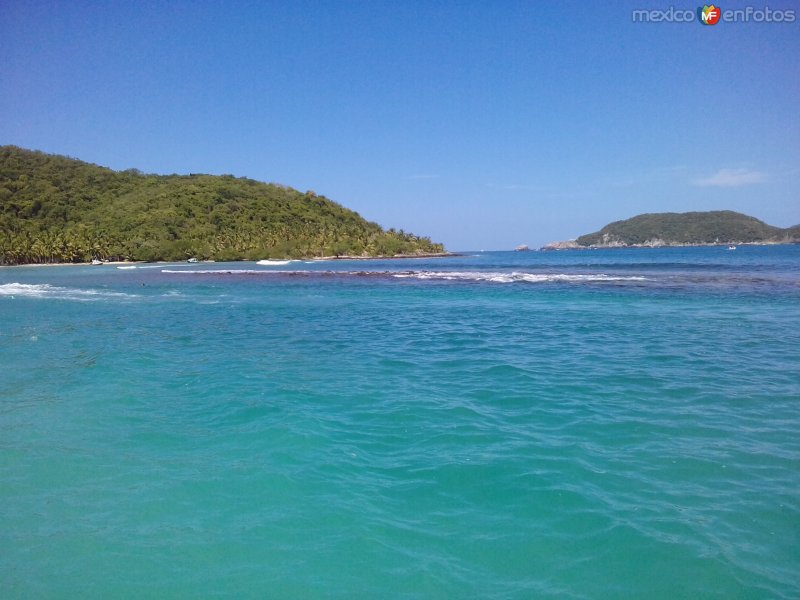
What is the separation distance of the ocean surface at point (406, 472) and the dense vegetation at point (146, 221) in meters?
125

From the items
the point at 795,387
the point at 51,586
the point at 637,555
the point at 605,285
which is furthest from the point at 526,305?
the point at 51,586

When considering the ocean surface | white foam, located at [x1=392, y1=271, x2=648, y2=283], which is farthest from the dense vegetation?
the ocean surface

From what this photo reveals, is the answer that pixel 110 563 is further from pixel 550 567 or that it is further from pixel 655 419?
pixel 655 419

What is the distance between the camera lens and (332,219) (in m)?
194

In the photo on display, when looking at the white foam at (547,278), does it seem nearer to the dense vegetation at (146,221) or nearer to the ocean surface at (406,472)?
the ocean surface at (406,472)

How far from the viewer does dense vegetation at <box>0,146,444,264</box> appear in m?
124

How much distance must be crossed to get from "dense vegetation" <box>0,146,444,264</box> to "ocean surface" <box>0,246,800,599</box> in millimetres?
125380

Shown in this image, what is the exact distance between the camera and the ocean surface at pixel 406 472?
4535mm

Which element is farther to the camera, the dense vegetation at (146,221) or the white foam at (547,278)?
the dense vegetation at (146,221)

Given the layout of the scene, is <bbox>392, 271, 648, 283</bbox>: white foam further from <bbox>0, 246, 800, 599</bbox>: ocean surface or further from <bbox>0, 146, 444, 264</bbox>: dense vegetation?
<bbox>0, 146, 444, 264</bbox>: dense vegetation

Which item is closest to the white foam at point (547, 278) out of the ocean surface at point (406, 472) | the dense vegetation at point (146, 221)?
the ocean surface at point (406, 472)

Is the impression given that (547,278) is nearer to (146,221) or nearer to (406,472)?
(406,472)

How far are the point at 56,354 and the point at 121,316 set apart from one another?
9.72 m

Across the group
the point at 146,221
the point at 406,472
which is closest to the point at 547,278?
the point at 406,472
